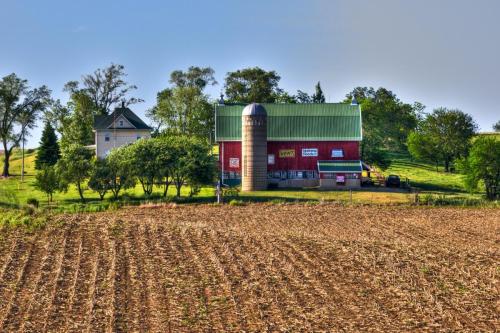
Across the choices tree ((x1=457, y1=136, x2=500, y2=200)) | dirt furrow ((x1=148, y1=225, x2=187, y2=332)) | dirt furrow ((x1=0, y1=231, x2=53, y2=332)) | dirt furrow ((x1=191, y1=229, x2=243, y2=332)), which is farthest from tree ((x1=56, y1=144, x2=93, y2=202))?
tree ((x1=457, y1=136, x2=500, y2=200))

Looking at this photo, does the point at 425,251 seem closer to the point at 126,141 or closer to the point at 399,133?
the point at 126,141

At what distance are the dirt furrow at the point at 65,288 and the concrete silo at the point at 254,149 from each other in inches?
1055

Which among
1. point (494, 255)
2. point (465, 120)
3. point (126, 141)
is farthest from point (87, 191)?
point (465, 120)

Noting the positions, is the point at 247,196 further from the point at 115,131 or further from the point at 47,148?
the point at 47,148

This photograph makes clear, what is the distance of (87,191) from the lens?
5238cm

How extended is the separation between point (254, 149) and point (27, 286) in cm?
3517

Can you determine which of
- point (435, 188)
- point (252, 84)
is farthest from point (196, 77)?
point (435, 188)

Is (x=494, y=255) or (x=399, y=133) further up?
(x=399, y=133)

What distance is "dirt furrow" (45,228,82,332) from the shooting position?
16648mm

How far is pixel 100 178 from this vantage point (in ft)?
153

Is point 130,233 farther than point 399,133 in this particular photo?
No

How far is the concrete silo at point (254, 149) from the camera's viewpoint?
176 ft

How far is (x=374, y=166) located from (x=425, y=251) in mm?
43319

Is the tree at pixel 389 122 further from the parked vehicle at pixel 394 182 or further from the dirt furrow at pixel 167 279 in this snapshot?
the dirt furrow at pixel 167 279
